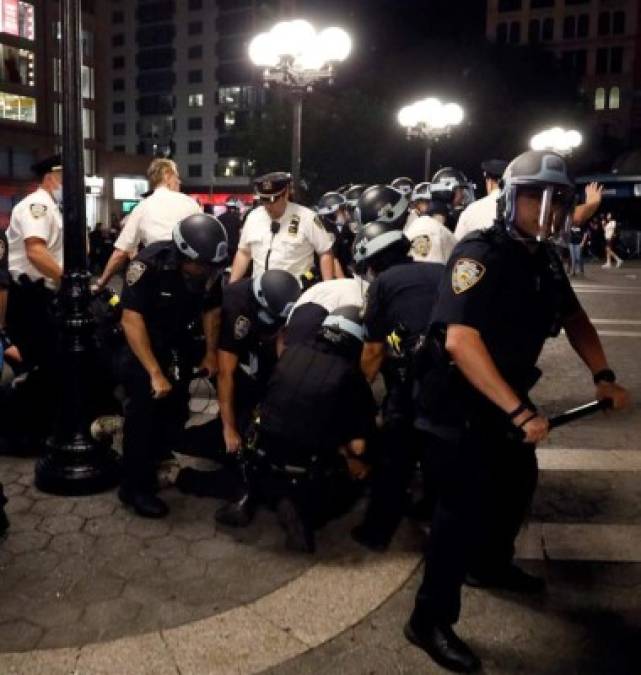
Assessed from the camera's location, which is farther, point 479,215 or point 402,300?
point 479,215

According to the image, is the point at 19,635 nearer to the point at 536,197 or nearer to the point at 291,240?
the point at 536,197

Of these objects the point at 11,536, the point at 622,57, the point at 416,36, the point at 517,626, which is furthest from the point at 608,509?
the point at 622,57

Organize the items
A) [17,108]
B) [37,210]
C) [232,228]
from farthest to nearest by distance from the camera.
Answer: [17,108], [232,228], [37,210]

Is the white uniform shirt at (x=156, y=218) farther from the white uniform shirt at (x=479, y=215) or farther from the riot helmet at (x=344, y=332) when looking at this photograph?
the riot helmet at (x=344, y=332)

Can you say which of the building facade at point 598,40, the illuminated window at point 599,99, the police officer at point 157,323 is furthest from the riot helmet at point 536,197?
the illuminated window at point 599,99

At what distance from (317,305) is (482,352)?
5.56 feet

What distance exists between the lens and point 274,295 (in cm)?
430

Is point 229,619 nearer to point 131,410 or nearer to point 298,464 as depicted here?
point 298,464

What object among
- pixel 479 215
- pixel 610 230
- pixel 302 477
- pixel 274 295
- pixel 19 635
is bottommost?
pixel 19 635

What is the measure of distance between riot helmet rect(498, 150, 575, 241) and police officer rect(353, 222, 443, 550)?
0.95 meters

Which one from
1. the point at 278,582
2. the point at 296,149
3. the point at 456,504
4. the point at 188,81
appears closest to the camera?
the point at 456,504

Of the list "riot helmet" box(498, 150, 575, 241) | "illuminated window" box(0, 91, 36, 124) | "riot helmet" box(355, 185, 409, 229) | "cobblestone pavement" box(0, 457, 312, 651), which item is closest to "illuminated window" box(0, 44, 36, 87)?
"illuminated window" box(0, 91, 36, 124)

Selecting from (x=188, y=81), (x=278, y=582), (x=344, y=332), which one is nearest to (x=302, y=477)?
(x=278, y=582)

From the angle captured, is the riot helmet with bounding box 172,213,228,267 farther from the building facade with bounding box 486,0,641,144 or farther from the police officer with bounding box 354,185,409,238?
the building facade with bounding box 486,0,641,144
